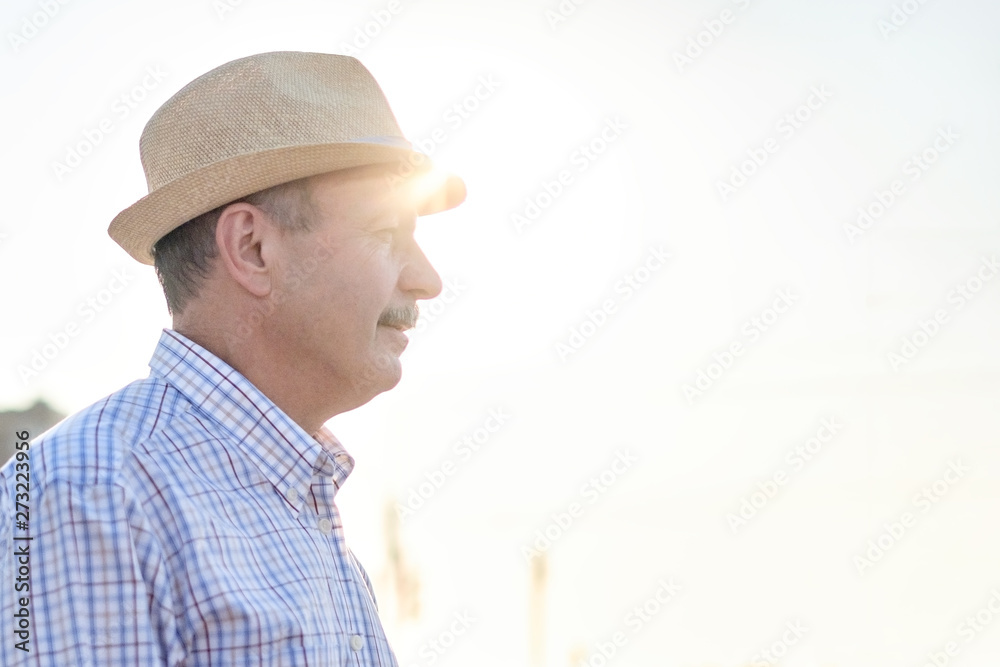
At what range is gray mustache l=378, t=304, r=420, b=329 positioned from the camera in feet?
5.65

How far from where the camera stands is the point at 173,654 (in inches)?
50.9

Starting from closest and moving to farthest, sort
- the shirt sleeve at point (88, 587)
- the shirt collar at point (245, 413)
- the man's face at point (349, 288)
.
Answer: the shirt sleeve at point (88, 587), the shirt collar at point (245, 413), the man's face at point (349, 288)

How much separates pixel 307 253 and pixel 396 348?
0.69 ft

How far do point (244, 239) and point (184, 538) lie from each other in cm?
54

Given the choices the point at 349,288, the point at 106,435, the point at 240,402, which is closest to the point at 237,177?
the point at 349,288

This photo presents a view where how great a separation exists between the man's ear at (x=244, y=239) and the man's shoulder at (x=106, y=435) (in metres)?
0.23

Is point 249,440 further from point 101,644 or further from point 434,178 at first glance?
point 434,178

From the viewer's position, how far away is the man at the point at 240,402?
129 cm

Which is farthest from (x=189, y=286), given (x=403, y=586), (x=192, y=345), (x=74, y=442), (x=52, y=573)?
(x=403, y=586)

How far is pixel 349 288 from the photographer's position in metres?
1.68

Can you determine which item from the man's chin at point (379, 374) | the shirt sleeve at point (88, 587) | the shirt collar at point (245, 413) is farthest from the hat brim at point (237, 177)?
the shirt sleeve at point (88, 587)

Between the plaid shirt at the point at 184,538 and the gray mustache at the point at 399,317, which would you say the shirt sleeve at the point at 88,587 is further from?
the gray mustache at the point at 399,317

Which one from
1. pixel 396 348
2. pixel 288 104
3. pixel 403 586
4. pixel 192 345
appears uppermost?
pixel 288 104

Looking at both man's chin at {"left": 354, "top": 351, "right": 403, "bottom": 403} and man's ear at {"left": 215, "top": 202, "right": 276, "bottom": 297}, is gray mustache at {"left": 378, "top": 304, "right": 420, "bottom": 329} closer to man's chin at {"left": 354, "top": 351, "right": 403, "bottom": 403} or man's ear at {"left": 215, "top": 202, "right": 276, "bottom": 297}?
man's chin at {"left": 354, "top": 351, "right": 403, "bottom": 403}
